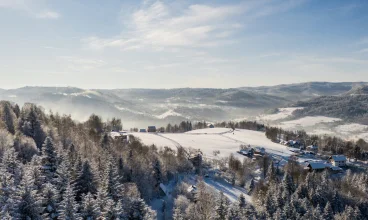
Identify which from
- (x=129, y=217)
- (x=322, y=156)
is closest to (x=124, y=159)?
(x=129, y=217)

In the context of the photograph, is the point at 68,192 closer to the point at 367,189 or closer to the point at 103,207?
the point at 103,207

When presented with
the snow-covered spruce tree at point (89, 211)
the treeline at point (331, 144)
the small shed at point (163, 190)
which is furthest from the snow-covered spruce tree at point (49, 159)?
the treeline at point (331, 144)

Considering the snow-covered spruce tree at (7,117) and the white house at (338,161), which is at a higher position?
the snow-covered spruce tree at (7,117)

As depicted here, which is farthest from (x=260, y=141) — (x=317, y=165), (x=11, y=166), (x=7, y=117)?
(x=11, y=166)

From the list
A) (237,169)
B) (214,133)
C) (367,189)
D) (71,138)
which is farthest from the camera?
(214,133)

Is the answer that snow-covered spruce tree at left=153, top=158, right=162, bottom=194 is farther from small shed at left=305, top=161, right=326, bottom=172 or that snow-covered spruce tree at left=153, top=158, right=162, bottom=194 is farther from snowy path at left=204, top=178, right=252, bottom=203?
small shed at left=305, top=161, right=326, bottom=172

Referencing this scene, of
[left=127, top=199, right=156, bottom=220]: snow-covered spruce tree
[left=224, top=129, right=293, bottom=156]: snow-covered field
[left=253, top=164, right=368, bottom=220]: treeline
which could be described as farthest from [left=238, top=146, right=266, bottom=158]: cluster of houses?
[left=127, top=199, right=156, bottom=220]: snow-covered spruce tree

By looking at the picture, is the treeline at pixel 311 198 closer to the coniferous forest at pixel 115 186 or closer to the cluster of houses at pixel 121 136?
the coniferous forest at pixel 115 186
